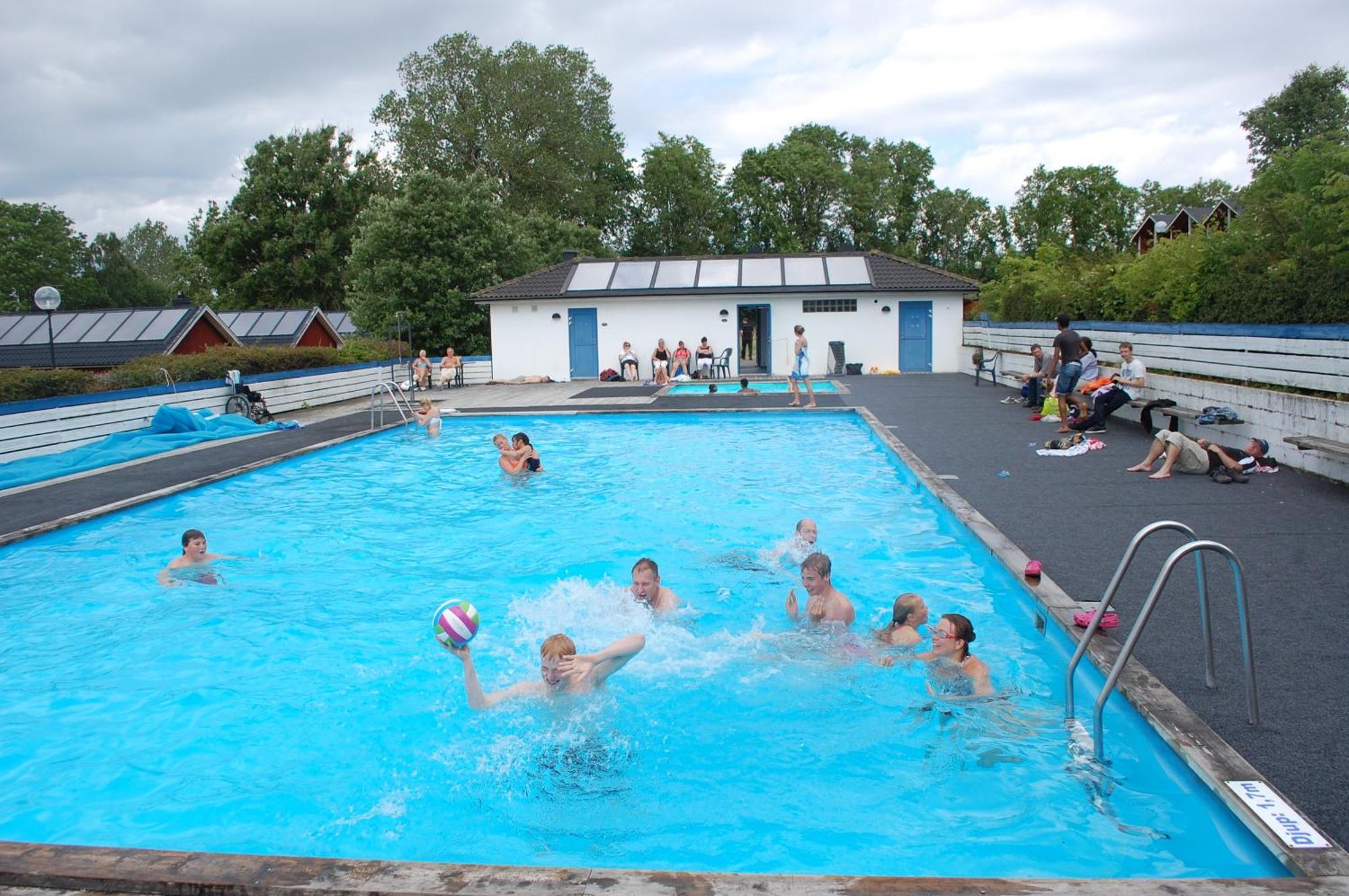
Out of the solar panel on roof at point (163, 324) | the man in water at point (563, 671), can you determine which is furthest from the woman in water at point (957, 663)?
the solar panel on roof at point (163, 324)

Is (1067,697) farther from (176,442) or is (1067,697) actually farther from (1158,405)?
(176,442)

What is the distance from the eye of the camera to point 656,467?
14.1 meters

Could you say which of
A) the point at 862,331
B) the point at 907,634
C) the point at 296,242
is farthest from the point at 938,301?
the point at 296,242

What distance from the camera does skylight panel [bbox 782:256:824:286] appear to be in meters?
28.8

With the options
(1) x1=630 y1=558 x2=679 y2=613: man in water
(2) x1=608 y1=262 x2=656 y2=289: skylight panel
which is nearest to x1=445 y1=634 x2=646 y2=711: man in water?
(1) x1=630 y1=558 x2=679 y2=613: man in water

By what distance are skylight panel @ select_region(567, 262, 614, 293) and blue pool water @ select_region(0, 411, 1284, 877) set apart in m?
19.6

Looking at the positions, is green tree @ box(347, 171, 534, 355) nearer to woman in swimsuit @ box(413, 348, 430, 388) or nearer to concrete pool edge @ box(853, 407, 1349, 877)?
woman in swimsuit @ box(413, 348, 430, 388)

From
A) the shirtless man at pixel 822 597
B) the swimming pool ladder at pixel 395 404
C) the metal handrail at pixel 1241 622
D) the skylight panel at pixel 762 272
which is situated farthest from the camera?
the skylight panel at pixel 762 272

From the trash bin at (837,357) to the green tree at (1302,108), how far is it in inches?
1529

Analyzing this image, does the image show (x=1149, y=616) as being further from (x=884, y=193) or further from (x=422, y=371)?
(x=884, y=193)

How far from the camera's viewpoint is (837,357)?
28750 mm

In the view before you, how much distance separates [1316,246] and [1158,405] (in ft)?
9.96

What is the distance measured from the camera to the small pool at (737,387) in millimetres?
23766

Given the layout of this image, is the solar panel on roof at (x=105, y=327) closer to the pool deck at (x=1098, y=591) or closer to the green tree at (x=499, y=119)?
the pool deck at (x=1098, y=591)
